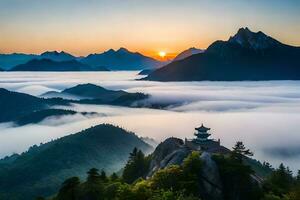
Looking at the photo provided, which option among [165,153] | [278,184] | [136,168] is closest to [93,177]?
[136,168]

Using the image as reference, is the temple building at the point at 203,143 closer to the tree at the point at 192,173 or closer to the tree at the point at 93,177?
the tree at the point at 93,177

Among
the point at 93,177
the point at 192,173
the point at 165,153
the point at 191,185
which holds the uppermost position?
the point at 192,173

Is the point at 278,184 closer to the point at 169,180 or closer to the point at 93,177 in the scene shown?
the point at 169,180

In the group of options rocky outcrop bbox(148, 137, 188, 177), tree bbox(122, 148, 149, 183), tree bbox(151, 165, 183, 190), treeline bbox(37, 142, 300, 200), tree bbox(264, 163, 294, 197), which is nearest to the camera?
treeline bbox(37, 142, 300, 200)

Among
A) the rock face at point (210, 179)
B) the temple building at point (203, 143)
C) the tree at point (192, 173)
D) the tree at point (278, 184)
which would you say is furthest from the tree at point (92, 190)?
the temple building at point (203, 143)

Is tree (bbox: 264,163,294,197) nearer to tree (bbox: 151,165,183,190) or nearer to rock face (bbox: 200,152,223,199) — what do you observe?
rock face (bbox: 200,152,223,199)

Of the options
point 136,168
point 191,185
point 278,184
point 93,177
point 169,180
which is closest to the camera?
point 169,180

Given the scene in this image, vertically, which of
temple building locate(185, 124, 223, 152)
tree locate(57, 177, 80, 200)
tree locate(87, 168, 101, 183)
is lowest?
tree locate(57, 177, 80, 200)

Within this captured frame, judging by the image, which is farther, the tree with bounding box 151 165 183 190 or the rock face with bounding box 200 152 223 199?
the rock face with bounding box 200 152 223 199

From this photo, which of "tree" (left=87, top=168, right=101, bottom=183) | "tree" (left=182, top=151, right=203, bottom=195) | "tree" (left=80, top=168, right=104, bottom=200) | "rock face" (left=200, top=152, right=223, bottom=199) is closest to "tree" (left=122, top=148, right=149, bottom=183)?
"tree" (left=87, top=168, right=101, bottom=183)

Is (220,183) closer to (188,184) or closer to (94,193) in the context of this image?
(188,184)

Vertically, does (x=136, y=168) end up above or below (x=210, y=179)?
below

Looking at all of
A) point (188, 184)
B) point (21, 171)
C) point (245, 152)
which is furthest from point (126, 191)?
point (21, 171)

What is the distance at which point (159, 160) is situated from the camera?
292ft
